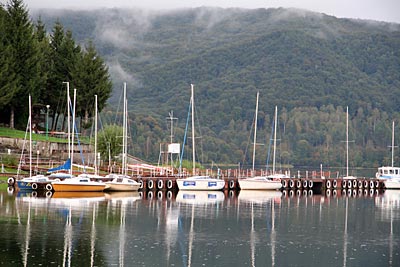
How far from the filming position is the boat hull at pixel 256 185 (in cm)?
9062

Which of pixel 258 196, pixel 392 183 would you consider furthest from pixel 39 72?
pixel 392 183

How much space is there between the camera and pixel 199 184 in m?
85.6

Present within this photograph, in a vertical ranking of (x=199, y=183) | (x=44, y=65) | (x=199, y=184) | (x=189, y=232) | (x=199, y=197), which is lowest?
(x=189, y=232)

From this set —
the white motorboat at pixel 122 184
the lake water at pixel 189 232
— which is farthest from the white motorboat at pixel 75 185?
the white motorboat at pixel 122 184

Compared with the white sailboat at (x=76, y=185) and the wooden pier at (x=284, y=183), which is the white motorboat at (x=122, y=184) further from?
the wooden pier at (x=284, y=183)

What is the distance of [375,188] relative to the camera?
10712 cm

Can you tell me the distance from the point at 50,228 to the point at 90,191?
87.4 ft

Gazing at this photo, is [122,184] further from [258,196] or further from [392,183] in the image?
[392,183]

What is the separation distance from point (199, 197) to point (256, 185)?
1511 cm

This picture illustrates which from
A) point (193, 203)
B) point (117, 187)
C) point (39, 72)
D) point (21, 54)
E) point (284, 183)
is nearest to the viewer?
point (193, 203)

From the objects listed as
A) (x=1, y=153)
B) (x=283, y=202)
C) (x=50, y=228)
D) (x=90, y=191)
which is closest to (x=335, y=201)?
(x=283, y=202)

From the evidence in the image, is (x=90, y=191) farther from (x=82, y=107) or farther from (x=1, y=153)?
(x=82, y=107)

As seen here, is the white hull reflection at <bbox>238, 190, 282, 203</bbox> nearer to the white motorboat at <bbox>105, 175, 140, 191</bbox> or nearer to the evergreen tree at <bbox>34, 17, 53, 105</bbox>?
the white motorboat at <bbox>105, 175, 140, 191</bbox>

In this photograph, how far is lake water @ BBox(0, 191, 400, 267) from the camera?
3953 centimetres
